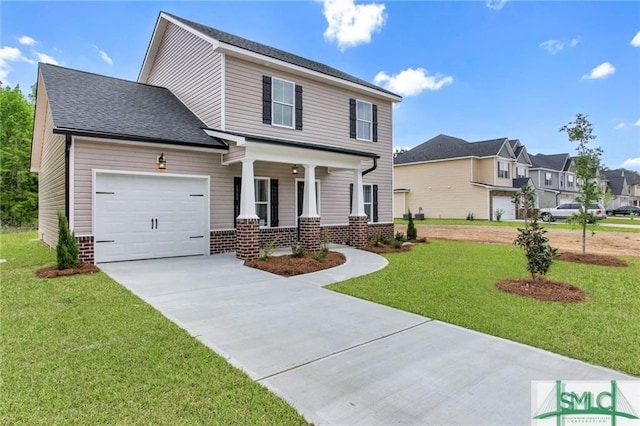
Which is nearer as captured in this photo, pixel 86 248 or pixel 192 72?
pixel 86 248

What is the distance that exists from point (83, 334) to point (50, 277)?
4098 mm

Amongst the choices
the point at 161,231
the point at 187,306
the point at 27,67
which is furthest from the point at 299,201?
the point at 27,67

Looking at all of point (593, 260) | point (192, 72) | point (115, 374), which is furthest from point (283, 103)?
point (593, 260)

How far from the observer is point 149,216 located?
9656 mm

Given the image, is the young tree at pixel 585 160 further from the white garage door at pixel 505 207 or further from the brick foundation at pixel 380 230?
the white garage door at pixel 505 207

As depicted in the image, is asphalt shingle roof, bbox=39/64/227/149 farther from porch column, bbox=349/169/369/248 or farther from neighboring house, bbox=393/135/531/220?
neighboring house, bbox=393/135/531/220

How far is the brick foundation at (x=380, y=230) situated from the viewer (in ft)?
49.0

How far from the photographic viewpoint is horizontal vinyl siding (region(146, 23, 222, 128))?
11.2 m

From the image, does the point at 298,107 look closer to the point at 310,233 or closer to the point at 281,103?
the point at 281,103

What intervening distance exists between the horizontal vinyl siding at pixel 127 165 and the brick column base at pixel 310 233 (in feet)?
8.74

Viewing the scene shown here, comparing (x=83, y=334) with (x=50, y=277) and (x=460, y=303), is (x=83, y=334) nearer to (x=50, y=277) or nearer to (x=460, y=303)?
(x=50, y=277)

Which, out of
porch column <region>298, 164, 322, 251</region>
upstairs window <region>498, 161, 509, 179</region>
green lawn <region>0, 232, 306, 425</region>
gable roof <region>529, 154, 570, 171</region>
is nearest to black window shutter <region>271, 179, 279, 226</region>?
porch column <region>298, 164, 322, 251</region>

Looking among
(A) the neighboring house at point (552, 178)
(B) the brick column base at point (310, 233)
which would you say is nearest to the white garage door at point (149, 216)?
(B) the brick column base at point (310, 233)

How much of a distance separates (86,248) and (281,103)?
293 inches
